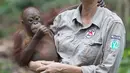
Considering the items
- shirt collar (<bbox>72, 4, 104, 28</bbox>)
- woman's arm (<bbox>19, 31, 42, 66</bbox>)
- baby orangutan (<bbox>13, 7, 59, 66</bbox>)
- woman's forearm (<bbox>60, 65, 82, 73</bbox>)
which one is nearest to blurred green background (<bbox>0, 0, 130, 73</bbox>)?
baby orangutan (<bbox>13, 7, 59, 66</bbox>)

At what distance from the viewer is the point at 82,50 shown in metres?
3.89

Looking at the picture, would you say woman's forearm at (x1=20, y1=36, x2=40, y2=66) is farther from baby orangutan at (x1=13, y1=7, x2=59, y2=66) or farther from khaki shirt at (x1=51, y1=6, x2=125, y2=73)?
khaki shirt at (x1=51, y1=6, x2=125, y2=73)

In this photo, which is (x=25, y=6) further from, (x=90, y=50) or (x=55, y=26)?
(x=90, y=50)

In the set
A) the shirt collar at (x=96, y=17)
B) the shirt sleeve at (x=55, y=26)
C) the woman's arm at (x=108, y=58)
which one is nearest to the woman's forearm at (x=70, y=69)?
the woman's arm at (x=108, y=58)

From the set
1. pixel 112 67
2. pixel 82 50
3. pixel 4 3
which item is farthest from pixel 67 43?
pixel 4 3

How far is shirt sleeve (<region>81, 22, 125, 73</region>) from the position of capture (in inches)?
150

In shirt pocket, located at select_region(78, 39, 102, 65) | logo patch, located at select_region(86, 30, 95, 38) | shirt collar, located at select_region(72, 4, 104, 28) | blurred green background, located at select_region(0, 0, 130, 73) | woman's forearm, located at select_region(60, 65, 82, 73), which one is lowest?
Result: woman's forearm, located at select_region(60, 65, 82, 73)

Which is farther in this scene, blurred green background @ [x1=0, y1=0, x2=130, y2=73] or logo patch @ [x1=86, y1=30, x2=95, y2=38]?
blurred green background @ [x1=0, y1=0, x2=130, y2=73]

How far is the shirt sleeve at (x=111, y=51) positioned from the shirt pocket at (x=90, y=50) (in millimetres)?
55

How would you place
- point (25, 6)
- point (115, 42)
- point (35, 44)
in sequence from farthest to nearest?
1. point (25, 6)
2. point (35, 44)
3. point (115, 42)

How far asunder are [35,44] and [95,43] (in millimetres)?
589

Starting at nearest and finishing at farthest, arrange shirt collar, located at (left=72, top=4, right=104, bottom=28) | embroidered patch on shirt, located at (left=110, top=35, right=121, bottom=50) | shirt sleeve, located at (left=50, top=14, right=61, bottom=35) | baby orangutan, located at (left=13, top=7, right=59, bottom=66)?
embroidered patch on shirt, located at (left=110, top=35, right=121, bottom=50) → shirt collar, located at (left=72, top=4, right=104, bottom=28) → baby orangutan, located at (left=13, top=7, right=59, bottom=66) → shirt sleeve, located at (left=50, top=14, right=61, bottom=35)

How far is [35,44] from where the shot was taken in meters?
4.23

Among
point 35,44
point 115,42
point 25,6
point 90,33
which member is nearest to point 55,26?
point 35,44
